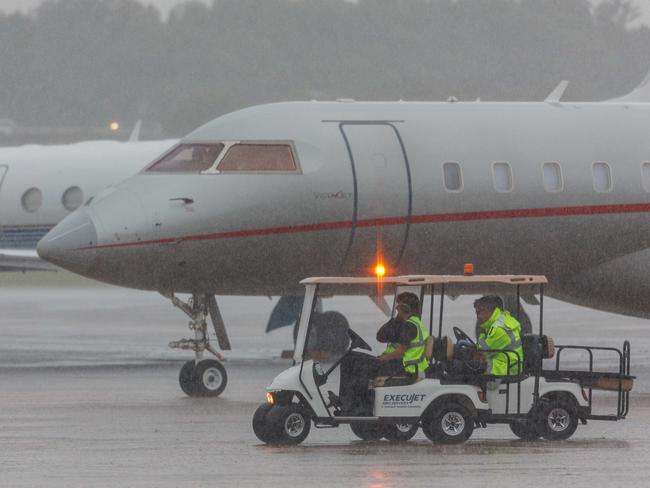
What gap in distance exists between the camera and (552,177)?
77.9ft

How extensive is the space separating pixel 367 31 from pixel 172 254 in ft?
360

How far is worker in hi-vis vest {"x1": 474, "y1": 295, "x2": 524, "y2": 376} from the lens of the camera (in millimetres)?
17000

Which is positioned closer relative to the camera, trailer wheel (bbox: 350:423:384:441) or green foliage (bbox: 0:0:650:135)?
trailer wheel (bbox: 350:423:384:441)

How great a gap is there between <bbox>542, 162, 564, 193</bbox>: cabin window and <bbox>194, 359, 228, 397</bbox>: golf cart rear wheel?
15.5 ft

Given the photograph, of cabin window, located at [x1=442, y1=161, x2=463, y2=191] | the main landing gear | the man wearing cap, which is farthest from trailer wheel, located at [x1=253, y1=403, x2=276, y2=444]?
cabin window, located at [x1=442, y1=161, x2=463, y2=191]

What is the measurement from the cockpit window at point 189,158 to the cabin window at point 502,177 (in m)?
3.26

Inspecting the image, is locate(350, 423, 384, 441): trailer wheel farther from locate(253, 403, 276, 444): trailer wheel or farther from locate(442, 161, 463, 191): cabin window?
locate(442, 161, 463, 191): cabin window

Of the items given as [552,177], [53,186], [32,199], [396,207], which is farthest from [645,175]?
[32,199]

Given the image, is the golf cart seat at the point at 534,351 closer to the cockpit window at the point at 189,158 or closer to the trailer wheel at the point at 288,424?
the trailer wheel at the point at 288,424

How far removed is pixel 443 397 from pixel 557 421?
1.05 metres

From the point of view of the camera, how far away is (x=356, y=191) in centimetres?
2256

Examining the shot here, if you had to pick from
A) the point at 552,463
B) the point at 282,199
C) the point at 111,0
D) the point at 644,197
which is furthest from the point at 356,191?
the point at 111,0

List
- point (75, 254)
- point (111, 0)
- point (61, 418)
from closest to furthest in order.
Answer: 1. point (61, 418)
2. point (75, 254)
3. point (111, 0)

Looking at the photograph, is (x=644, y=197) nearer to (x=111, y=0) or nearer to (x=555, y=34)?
(x=555, y=34)
